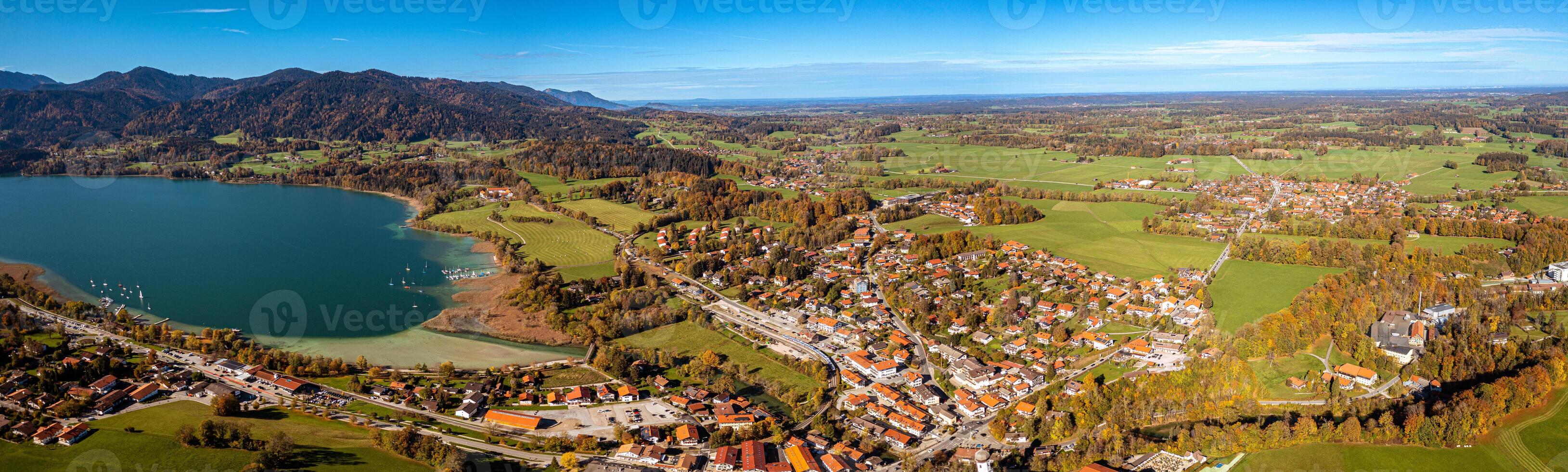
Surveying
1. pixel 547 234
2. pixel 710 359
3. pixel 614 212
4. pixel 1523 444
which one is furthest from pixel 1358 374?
pixel 614 212

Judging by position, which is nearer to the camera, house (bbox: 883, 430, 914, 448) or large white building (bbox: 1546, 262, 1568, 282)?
A: house (bbox: 883, 430, 914, 448)

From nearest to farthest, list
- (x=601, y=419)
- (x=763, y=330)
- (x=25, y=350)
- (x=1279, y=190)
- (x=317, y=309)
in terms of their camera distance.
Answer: (x=601, y=419), (x=25, y=350), (x=763, y=330), (x=317, y=309), (x=1279, y=190)

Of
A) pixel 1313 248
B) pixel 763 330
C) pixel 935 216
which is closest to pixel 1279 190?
pixel 1313 248

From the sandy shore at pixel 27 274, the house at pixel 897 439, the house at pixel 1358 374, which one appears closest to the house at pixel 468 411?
the house at pixel 897 439

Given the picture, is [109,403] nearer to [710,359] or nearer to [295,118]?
[710,359]

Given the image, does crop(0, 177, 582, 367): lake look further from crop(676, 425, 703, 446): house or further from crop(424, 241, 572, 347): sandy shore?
crop(676, 425, 703, 446): house

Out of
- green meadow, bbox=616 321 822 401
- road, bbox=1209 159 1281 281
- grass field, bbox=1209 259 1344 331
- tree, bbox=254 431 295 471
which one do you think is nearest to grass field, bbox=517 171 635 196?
green meadow, bbox=616 321 822 401

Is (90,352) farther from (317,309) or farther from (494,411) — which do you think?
(494,411)
